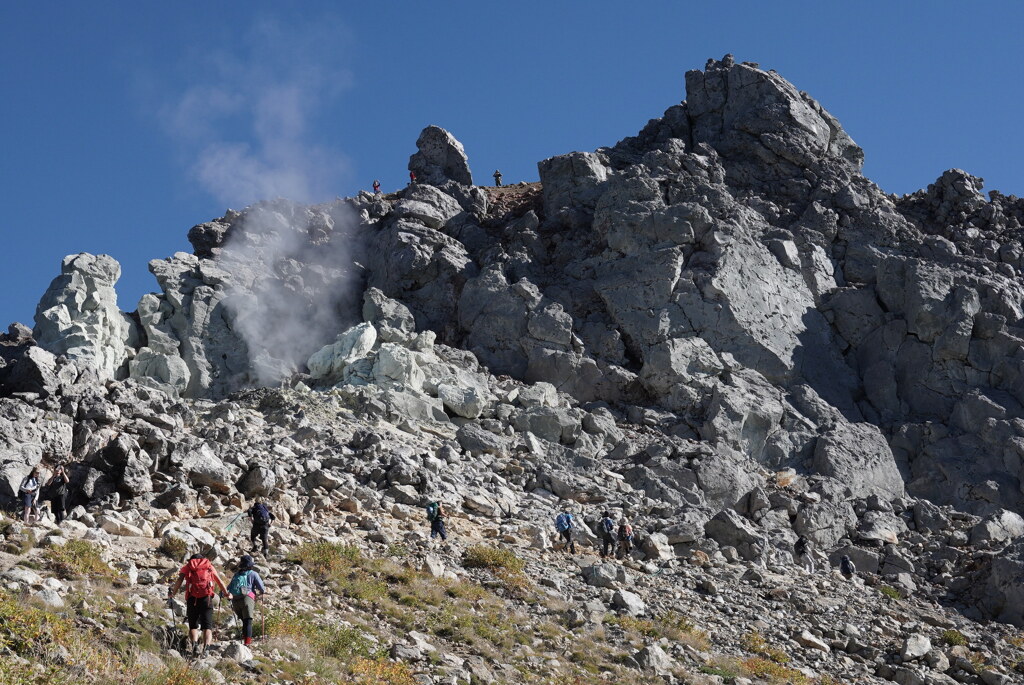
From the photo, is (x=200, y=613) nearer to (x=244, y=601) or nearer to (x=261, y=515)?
(x=244, y=601)

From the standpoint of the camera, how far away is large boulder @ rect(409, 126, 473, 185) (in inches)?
2485

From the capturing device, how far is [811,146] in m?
58.8

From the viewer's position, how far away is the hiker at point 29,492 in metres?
19.8

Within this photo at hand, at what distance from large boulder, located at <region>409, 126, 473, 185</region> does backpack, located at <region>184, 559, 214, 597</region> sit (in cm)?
4978

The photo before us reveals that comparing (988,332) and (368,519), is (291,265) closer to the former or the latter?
(368,519)

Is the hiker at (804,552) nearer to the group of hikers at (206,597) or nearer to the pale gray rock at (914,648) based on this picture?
the pale gray rock at (914,648)

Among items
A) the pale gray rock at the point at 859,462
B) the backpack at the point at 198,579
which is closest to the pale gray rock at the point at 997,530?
the pale gray rock at the point at 859,462

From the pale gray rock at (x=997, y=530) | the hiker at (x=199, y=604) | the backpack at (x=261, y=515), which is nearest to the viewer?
the hiker at (x=199, y=604)

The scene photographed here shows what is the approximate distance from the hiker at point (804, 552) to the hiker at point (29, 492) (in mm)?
23409

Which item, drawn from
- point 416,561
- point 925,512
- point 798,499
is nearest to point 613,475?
point 798,499

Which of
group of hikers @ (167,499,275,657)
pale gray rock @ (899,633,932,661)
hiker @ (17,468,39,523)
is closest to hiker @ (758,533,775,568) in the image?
pale gray rock @ (899,633,932,661)

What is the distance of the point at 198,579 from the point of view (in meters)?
14.6

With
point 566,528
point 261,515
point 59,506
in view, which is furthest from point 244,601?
point 566,528

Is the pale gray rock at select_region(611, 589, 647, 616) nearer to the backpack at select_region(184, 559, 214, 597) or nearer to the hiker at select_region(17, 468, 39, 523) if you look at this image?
the backpack at select_region(184, 559, 214, 597)
